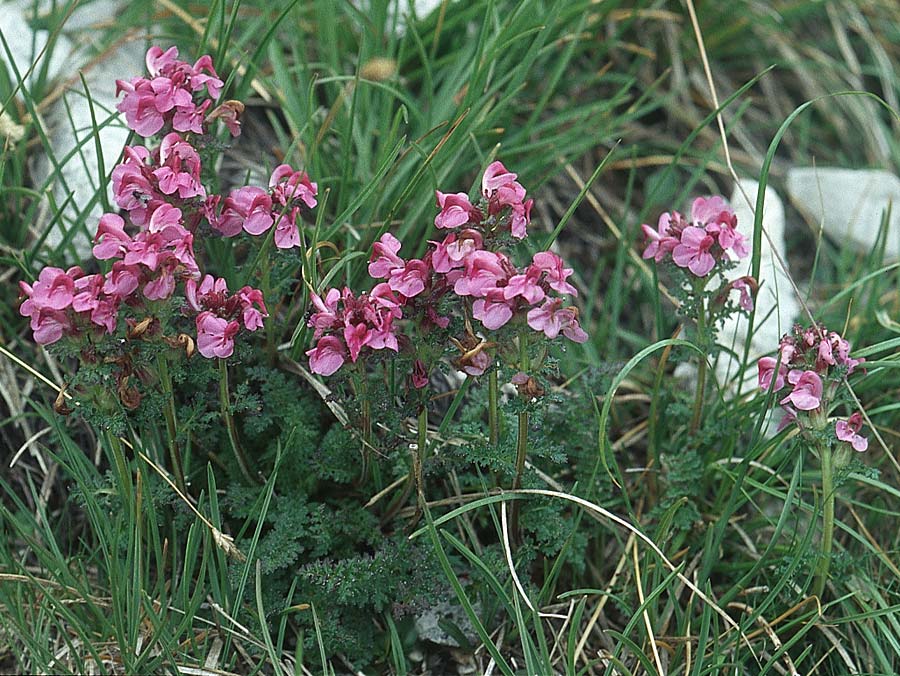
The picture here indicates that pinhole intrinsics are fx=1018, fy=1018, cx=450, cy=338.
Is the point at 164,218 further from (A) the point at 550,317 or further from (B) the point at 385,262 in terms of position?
(A) the point at 550,317

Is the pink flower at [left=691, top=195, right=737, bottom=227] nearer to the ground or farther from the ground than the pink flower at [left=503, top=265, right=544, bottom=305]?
nearer to the ground

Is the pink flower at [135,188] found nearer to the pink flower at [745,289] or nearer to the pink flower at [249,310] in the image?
the pink flower at [249,310]

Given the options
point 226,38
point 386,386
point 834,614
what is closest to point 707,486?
point 834,614

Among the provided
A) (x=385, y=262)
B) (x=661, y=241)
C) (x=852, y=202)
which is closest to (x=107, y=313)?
(x=385, y=262)

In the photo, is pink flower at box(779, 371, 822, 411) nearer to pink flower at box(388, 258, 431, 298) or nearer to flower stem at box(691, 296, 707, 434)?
flower stem at box(691, 296, 707, 434)

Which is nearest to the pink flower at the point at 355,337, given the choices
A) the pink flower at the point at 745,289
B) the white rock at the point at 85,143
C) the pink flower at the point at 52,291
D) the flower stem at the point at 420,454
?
the flower stem at the point at 420,454

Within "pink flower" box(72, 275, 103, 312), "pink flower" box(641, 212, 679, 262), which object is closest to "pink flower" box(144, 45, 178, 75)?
"pink flower" box(72, 275, 103, 312)
